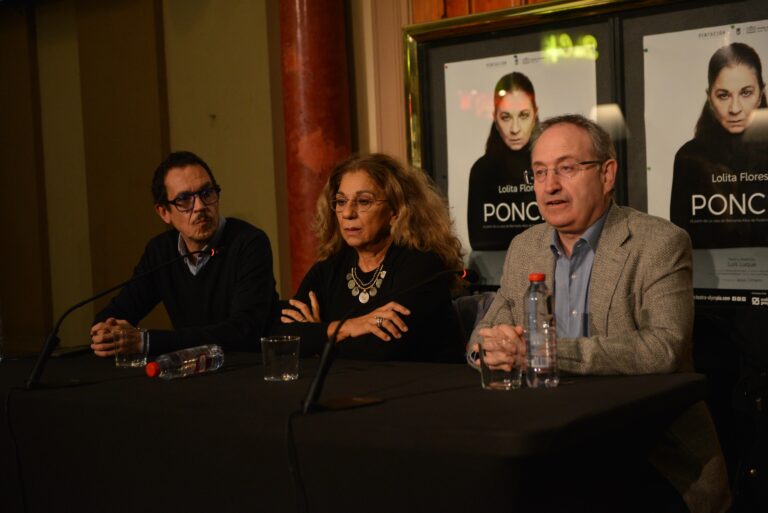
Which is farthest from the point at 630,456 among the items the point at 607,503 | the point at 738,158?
the point at 738,158

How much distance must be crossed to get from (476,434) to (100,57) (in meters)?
4.75

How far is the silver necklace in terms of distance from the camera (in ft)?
10.2

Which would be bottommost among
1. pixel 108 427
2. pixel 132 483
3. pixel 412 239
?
pixel 132 483

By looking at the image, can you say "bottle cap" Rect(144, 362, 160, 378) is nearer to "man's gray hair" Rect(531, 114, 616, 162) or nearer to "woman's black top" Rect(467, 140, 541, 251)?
"man's gray hair" Rect(531, 114, 616, 162)

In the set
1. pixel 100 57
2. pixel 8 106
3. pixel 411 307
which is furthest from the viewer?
pixel 8 106

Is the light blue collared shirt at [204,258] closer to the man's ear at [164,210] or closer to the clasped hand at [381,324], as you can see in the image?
the man's ear at [164,210]

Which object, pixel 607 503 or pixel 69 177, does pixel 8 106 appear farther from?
pixel 607 503

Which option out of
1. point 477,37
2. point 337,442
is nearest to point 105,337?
point 337,442

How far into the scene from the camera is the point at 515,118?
394 centimetres

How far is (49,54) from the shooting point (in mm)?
5926

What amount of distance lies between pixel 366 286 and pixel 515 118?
4.06ft

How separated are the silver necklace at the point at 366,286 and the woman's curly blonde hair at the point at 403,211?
126 millimetres

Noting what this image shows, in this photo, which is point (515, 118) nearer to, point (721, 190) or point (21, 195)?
point (721, 190)

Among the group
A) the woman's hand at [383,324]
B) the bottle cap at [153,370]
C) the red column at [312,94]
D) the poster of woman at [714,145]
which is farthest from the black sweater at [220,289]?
the poster of woman at [714,145]
